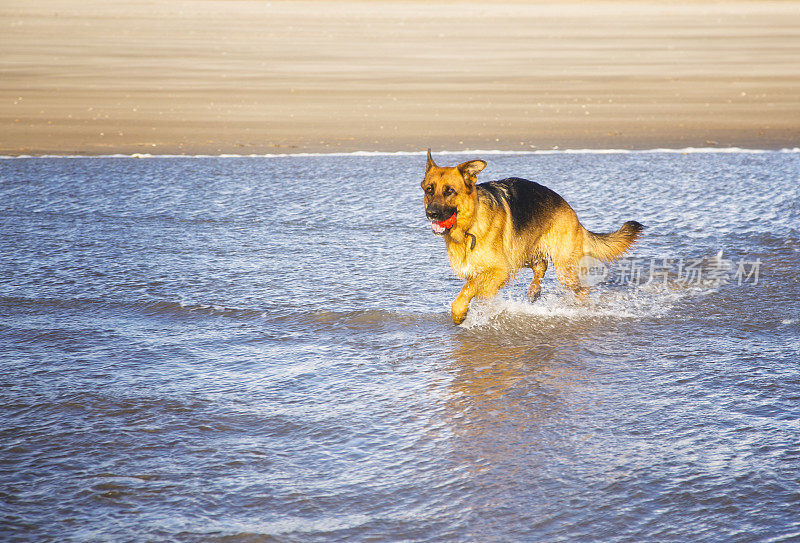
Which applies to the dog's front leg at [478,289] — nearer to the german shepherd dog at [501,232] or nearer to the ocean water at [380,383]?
the german shepherd dog at [501,232]

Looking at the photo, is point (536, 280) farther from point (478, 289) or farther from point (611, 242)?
point (478, 289)

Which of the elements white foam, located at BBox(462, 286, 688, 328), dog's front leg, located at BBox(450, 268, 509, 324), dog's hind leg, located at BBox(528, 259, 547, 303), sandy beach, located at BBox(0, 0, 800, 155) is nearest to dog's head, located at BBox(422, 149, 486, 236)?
dog's front leg, located at BBox(450, 268, 509, 324)

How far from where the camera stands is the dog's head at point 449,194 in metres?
5.42

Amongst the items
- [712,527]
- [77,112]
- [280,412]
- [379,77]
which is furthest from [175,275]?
[379,77]

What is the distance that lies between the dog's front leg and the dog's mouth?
39 cm

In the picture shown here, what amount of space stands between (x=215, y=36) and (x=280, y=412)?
81.6 feet

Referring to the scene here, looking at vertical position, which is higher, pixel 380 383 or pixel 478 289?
pixel 478 289

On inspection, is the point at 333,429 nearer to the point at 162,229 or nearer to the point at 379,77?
the point at 162,229

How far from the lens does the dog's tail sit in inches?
246

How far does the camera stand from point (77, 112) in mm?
15234

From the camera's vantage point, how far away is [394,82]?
1792 centimetres

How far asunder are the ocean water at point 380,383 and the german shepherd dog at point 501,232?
26 cm

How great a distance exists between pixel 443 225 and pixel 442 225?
0.03 feet

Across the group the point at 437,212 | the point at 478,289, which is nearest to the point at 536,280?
the point at 478,289
